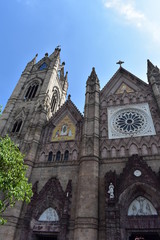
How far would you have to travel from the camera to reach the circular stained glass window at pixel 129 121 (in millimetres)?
20109

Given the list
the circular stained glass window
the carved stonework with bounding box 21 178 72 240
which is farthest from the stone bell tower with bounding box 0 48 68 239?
the circular stained glass window

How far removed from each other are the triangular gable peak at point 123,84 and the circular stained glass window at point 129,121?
3.63 meters

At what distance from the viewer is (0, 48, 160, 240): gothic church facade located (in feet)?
48.3

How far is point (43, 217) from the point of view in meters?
16.6

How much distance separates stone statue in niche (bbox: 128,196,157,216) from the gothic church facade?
0.07 metres

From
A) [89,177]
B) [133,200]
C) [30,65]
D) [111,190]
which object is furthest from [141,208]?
[30,65]

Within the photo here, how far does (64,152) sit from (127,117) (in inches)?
327

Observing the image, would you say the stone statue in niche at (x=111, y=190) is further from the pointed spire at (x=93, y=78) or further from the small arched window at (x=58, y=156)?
the pointed spire at (x=93, y=78)

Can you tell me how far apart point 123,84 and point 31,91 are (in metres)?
16.0

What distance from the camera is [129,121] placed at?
21188 mm

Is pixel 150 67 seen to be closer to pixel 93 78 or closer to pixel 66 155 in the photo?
pixel 93 78

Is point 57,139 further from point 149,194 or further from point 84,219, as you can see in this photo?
point 149,194

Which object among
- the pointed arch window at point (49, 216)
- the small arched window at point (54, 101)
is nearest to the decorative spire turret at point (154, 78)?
the pointed arch window at point (49, 216)

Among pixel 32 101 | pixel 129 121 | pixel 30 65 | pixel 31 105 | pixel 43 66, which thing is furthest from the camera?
pixel 30 65
